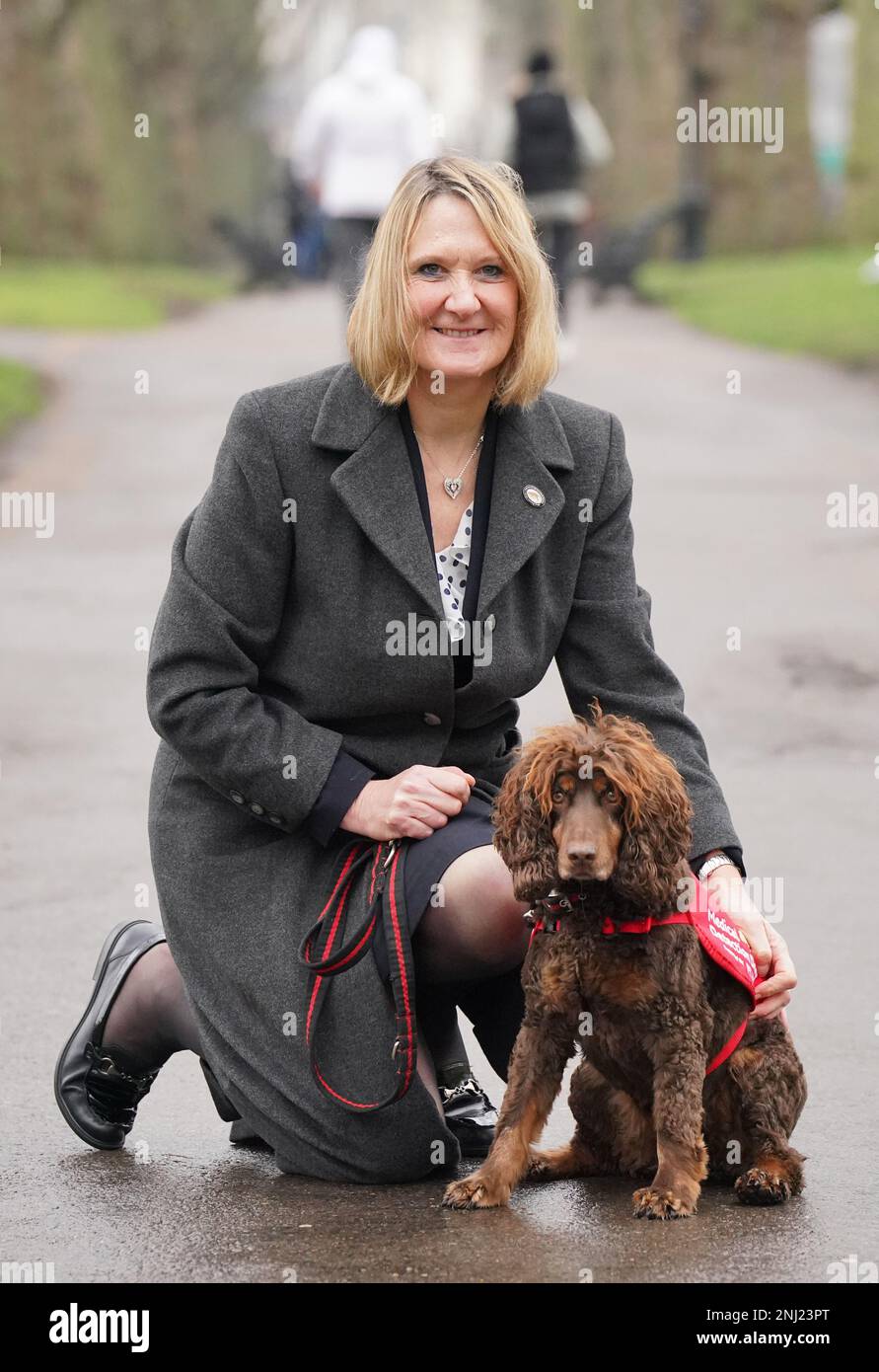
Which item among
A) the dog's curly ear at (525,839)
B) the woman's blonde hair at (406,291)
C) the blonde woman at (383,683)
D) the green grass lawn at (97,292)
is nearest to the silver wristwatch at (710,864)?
the blonde woman at (383,683)

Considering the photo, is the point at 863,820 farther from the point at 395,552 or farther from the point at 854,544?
the point at 854,544

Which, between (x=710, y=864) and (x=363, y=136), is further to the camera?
(x=363, y=136)

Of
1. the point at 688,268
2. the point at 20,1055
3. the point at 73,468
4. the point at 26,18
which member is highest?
the point at 26,18

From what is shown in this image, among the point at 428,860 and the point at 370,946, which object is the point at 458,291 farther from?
the point at 370,946

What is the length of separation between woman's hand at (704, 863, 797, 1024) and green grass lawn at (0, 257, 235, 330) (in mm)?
17983

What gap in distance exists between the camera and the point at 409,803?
4207mm

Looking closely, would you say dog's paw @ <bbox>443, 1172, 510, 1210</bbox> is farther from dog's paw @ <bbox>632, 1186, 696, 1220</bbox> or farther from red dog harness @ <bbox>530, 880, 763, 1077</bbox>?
red dog harness @ <bbox>530, 880, 763, 1077</bbox>

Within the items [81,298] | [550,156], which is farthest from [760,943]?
[81,298]

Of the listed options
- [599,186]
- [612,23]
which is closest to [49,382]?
[612,23]

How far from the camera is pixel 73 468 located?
14023mm

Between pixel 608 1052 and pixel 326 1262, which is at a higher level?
pixel 608 1052

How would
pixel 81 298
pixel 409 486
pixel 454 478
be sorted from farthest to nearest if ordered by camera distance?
pixel 81 298 → pixel 454 478 → pixel 409 486

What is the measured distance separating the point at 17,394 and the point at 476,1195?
12934mm

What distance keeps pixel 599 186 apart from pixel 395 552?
3988 cm
